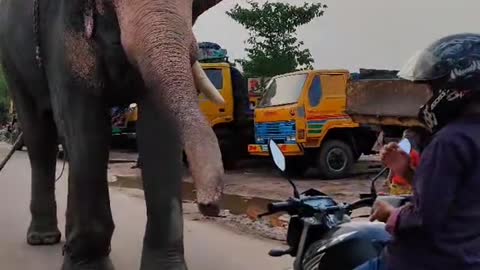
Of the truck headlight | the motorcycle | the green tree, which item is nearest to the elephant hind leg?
the motorcycle

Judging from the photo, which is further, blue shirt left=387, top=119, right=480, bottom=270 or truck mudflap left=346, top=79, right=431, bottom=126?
truck mudflap left=346, top=79, right=431, bottom=126

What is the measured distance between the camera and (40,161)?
23.1 ft

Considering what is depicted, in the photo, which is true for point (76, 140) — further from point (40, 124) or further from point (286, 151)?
point (286, 151)

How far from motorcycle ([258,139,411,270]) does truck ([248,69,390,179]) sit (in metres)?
11.1

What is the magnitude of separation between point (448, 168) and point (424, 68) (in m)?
0.32

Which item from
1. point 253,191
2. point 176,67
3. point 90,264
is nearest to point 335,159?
point 253,191

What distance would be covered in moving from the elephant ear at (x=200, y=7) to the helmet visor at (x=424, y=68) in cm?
201

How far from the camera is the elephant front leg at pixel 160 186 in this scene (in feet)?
16.4

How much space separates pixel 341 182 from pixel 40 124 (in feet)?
25.7

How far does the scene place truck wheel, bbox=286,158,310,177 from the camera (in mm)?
14930

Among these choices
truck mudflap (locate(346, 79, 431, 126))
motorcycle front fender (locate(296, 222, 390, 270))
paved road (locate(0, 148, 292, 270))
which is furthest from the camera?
truck mudflap (locate(346, 79, 431, 126))

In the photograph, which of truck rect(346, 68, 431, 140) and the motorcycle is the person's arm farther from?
truck rect(346, 68, 431, 140)

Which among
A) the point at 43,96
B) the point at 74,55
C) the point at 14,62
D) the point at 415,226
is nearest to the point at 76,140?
the point at 74,55

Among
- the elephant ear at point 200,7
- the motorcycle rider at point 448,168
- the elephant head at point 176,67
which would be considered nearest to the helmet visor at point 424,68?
the motorcycle rider at point 448,168
